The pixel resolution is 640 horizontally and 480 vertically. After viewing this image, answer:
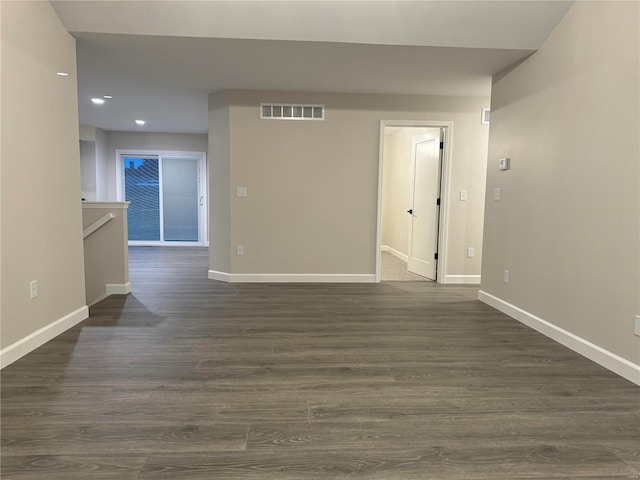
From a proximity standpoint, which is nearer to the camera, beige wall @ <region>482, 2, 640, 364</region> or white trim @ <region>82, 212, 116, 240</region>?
beige wall @ <region>482, 2, 640, 364</region>

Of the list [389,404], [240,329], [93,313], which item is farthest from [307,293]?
[389,404]

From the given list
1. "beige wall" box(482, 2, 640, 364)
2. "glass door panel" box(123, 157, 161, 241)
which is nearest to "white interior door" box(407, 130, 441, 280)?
"beige wall" box(482, 2, 640, 364)

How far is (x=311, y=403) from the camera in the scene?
2203mm

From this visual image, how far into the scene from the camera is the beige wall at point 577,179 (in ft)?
8.48

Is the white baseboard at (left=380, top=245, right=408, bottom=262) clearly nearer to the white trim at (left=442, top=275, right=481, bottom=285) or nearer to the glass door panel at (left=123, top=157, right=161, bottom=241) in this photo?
the white trim at (left=442, top=275, right=481, bottom=285)

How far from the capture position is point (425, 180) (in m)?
5.84

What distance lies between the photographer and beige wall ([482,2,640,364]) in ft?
8.48

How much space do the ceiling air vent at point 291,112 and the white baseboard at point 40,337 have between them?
3.10 m

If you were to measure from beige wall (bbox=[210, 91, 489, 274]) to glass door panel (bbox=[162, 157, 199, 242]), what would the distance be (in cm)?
415

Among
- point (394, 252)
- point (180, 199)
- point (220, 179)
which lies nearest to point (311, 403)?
point (220, 179)

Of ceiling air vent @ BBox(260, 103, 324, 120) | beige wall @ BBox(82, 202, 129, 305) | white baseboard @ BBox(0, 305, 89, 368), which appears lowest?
white baseboard @ BBox(0, 305, 89, 368)

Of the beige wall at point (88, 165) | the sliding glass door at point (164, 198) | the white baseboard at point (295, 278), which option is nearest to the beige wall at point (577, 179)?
the white baseboard at point (295, 278)

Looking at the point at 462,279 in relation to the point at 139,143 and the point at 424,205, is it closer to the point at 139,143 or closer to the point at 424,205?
the point at 424,205

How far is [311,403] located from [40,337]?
2.19 metres
